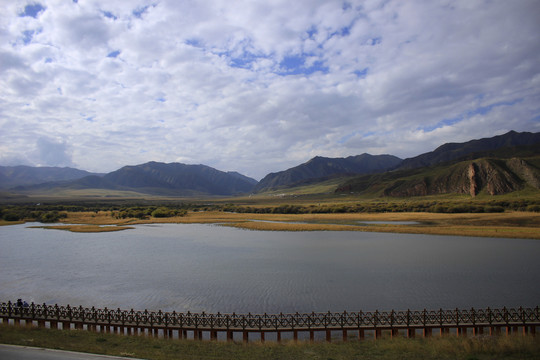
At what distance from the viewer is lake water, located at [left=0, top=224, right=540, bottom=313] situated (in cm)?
2838

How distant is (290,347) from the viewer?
1967 centimetres

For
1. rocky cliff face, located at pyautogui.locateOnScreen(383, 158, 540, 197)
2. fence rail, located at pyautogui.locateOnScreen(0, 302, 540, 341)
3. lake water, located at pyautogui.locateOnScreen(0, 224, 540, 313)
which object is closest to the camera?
fence rail, located at pyautogui.locateOnScreen(0, 302, 540, 341)

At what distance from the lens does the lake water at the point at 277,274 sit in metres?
28.4

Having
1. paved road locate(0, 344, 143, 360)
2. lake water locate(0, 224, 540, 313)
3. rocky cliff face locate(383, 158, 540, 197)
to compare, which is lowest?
lake water locate(0, 224, 540, 313)

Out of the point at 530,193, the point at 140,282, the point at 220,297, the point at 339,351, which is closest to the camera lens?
the point at 339,351

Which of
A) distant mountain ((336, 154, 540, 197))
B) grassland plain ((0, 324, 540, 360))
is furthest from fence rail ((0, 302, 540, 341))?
distant mountain ((336, 154, 540, 197))

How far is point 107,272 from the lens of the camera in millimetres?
39906

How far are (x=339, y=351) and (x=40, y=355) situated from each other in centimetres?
1552

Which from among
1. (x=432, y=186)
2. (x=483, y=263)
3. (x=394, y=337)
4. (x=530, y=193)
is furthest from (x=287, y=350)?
(x=432, y=186)

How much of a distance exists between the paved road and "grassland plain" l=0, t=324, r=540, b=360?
2.27 ft

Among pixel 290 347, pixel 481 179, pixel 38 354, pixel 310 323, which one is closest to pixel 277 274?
pixel 310 323

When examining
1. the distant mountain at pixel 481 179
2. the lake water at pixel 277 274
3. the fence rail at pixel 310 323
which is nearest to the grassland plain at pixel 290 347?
the fence rail at pixel 310 323

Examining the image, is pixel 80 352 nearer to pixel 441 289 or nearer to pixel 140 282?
pixel 140 282

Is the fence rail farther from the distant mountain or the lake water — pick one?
the distant mountain
